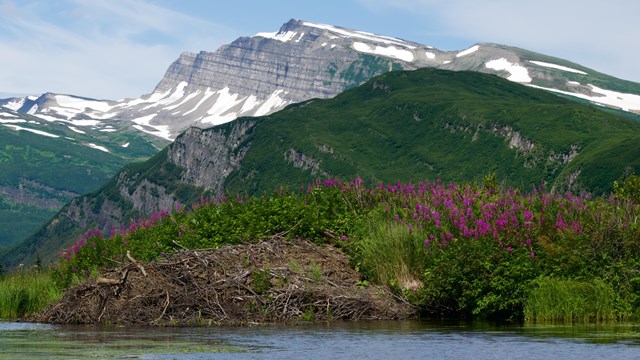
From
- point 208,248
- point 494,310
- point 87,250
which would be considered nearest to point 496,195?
point 494,310

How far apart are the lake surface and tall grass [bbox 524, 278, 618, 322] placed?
147cm

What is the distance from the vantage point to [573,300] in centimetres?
2867

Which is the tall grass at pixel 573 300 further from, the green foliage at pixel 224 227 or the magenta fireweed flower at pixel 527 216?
the green foliage at pixel 224 227

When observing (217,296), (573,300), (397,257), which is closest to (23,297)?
(217,296)

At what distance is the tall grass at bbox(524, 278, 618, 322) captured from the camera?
2853cm

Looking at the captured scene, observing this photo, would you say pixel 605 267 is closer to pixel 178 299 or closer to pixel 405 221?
pixel 405 221

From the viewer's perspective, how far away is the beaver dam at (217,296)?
30047 millimetres

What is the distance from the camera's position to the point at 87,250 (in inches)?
1534

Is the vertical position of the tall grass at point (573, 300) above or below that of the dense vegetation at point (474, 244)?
below

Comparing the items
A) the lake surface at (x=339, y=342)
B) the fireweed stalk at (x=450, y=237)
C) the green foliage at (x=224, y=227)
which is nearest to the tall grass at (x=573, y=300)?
the fireweed stalk at (x=450, y=237)

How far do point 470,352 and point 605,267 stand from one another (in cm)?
958

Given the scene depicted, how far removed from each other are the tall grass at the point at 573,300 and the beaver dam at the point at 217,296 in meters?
3.99

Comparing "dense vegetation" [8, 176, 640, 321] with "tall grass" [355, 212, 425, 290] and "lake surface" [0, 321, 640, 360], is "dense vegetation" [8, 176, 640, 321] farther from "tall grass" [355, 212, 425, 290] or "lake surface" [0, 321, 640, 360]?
"lake surface" [0, 321, 640, 360]

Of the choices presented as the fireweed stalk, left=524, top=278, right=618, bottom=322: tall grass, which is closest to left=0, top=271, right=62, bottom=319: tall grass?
the fireweed stalk
